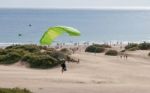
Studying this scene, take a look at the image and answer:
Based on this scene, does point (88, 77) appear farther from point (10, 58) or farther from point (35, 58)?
point (10, 58)

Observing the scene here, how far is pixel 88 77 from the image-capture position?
1093 inches

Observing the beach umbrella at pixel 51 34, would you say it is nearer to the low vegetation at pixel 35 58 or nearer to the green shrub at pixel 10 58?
the low vegetation at pixel 35 58

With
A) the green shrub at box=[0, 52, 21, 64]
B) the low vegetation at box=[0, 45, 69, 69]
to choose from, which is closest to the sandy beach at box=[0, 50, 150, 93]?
the low vegetation at box=[0, 45, 69, 69]

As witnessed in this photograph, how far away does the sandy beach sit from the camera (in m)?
22.8

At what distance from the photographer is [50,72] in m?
30.2

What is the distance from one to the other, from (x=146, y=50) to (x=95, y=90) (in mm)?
22300

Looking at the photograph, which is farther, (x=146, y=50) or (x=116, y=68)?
(x=146, y=50)

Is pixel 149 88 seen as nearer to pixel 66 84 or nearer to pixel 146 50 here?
pixel 66 84

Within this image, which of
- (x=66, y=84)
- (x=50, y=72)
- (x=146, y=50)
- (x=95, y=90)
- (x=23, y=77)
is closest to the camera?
(x=95, y=90)

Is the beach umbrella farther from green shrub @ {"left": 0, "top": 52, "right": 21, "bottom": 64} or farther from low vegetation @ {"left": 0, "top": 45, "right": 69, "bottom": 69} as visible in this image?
green shrub @ {"left": 0, "top": 52, "right": 21, "bottom": 64}

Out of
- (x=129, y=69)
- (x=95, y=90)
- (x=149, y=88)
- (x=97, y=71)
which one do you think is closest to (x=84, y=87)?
(x=95, y=90)

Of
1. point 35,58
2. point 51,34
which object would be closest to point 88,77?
point 35,58

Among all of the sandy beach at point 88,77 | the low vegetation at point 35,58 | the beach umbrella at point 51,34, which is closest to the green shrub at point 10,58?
the low vegetation at point 35,58

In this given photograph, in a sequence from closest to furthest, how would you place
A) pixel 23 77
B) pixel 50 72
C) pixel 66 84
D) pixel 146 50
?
pixel 66 84 < pixel 23 77 < pixel 50 72 < pixel 146 50
